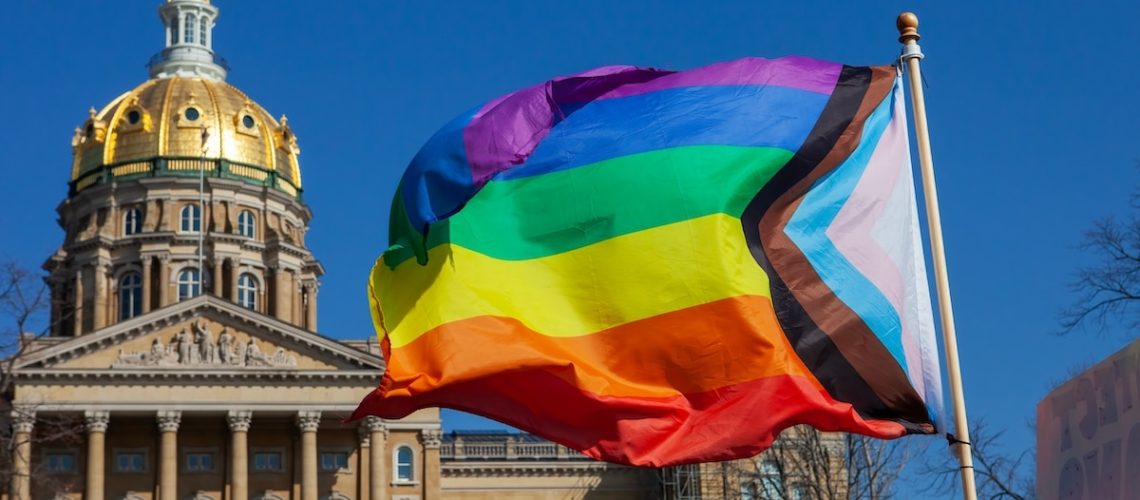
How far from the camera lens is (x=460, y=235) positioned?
19.7 metres

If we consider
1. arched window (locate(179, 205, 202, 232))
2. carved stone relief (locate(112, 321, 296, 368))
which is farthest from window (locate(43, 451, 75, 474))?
arched window (locate(179, 205, 202, 232))

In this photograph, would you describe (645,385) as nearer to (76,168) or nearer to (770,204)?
(770,204)

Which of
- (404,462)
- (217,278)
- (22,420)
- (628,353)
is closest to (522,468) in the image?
(404,462)

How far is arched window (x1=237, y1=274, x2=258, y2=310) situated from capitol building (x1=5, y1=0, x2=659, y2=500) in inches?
5.0

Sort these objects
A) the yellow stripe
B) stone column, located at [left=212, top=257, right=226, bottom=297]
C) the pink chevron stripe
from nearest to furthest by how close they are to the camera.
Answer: the pink chevron stripe
the yellow stripe
stone column, located at [left=212, top=257, right=226, bottom=297]

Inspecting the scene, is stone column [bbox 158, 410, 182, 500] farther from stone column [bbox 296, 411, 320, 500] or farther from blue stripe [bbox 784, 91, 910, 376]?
blue stripe [bbox 784, 91, 910, 376]

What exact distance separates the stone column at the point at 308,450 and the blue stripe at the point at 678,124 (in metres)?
65.2

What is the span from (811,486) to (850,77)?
45331 mm

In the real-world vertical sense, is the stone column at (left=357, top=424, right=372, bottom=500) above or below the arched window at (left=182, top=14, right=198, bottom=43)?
below

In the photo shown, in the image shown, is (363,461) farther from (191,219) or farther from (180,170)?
(180,170)

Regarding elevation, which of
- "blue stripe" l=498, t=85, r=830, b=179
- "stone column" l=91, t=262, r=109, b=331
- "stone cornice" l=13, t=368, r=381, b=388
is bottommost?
"blue stripe" l=498, t=85, r=830, b=179

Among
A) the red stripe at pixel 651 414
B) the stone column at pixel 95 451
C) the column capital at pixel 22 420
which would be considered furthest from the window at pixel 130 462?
the red stripe at pixel 651 414

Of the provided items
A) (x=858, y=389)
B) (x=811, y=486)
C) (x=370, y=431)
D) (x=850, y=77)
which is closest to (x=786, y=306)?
(x=858, y=389)

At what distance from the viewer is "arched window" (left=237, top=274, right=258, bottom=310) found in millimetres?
100062
